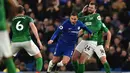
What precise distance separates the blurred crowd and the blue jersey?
366cm

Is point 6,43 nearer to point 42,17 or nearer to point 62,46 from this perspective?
point 62,46

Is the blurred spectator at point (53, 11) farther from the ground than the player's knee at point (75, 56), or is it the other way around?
the blurred spectator at point (53, 11)

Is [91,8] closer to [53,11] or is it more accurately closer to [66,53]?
[66,53]

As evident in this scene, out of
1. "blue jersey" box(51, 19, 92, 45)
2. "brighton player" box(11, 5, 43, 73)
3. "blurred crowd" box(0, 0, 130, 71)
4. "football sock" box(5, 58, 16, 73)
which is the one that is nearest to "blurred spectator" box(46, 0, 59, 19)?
"blurred crowd" box(0, 0, 130, 71)

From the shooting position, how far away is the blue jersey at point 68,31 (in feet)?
37.6

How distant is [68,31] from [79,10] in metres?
4.42

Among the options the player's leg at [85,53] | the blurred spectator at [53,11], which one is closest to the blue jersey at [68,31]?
the player's leg at [85,53]

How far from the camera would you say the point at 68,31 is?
11.5m

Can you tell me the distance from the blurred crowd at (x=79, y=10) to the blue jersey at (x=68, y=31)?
3.66 metres

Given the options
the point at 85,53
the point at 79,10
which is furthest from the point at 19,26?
the point at 79,10

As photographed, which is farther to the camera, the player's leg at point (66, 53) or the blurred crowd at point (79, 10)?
the blurred crowd at point (79, 10)

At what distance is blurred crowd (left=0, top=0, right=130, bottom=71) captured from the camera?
1564 centimetres

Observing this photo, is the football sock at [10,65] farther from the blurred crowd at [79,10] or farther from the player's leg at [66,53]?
the blurred crowd at [79,10]

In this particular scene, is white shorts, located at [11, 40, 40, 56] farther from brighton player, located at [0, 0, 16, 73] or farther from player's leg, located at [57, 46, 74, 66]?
brighton player, located at [0, 0, 16, 73]
